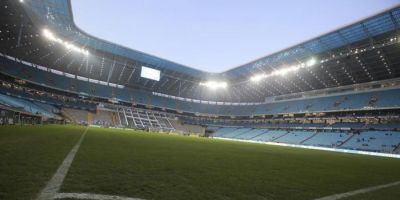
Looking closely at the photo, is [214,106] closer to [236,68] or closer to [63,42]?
[236,68]

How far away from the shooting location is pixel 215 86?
241 feet

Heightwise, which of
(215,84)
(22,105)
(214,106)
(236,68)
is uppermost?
(236,68)

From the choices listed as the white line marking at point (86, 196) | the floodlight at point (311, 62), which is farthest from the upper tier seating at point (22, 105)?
the floodlight at point (311, 62)

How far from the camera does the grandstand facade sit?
37438 mm

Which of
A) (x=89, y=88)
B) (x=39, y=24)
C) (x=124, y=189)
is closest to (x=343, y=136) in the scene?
(x=124, y=189)

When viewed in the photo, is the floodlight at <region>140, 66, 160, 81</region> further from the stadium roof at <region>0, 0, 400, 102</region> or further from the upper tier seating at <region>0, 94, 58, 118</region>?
the upper tier seating at <region>0, 94, 58, 118</region>

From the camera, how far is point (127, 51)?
5606 cm

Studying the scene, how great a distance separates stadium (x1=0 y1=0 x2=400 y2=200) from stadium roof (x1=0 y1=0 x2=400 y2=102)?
0.69ft

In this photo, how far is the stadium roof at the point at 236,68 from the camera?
34406 millimetres

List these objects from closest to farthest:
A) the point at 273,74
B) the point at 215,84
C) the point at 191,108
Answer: the point at 273,74 → the point at 215,84 → the point at 191,108

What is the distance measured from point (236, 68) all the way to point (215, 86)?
45.6ft

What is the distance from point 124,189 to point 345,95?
58.9m

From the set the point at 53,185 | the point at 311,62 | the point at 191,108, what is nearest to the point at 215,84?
the point at 191,108

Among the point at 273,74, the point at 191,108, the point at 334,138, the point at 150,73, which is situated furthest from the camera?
the point at 191,108
